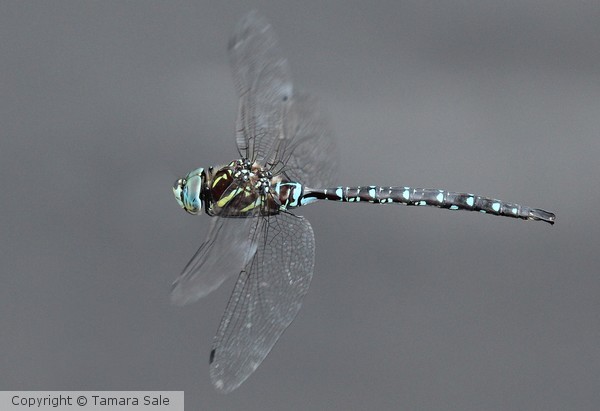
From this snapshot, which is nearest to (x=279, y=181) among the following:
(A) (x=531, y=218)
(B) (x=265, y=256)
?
(B) (x=265, y=256)

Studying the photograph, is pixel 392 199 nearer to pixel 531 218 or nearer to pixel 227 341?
pixel 531 218

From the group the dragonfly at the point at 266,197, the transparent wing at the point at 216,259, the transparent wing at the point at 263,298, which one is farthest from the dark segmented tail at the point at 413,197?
the transparent wing at the point at 216,259

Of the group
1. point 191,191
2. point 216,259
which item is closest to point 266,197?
point 191,191

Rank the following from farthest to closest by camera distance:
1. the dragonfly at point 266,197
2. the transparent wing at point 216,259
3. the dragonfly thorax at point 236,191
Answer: the dragonfly thorax at point 236,191, the dragonfly at point 266,197, the transparent wing at point 216,259

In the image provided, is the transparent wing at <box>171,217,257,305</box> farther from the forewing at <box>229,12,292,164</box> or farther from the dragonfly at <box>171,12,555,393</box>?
the forewing at <box>229,12,292,164</box>

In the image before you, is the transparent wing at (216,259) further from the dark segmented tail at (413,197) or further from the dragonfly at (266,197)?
the dark segmented tail at (413,197)

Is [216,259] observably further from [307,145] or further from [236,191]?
[307,145]

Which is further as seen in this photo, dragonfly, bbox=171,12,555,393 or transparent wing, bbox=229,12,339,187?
transparent wing, bbox=229,12,339,187

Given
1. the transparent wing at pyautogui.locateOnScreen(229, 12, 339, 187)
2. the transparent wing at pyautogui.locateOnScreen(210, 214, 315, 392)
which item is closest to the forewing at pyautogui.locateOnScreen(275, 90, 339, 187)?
the transparent wing at pyautogui.locateOnScreen(229, 12, 339, 187)
